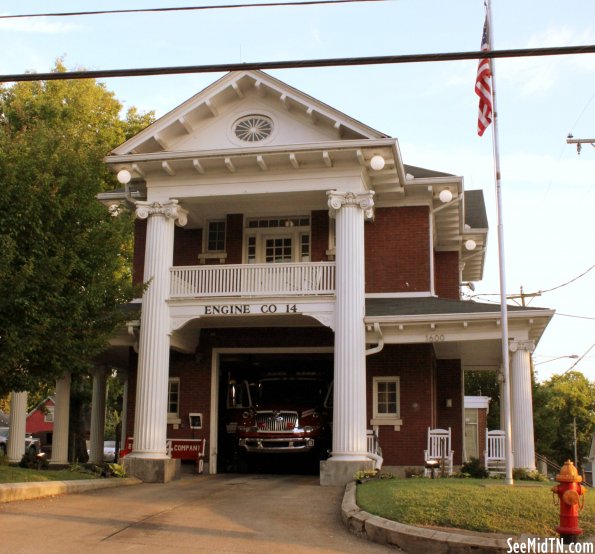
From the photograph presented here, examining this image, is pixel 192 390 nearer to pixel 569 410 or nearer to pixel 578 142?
pixel 578 142

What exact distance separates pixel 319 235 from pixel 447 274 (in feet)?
16.5

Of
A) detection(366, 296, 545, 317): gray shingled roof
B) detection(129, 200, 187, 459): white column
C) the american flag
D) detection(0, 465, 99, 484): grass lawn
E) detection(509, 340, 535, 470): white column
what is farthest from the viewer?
detection(366, 296, 545, 317): gray shingled roof

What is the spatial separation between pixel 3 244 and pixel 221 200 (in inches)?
283

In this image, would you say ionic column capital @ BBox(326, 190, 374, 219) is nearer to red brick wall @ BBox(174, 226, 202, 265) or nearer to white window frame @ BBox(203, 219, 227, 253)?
white window frame @ BBox(203, 219, 227, 253)

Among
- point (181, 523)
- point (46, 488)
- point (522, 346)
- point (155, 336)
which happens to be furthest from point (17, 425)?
point (522, 346)

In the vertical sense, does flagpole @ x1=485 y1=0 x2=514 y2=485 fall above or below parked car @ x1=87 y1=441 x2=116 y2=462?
above

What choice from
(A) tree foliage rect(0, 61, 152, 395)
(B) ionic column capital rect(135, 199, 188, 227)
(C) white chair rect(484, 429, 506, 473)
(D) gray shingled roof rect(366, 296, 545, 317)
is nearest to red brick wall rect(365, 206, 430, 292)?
(D) gray shingled roof rect(366, 296, 545, 317)

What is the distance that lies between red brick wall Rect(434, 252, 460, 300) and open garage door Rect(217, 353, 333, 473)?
427 centimetres

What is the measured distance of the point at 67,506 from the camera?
12266 millimetres

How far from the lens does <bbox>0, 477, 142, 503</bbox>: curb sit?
40.2ft

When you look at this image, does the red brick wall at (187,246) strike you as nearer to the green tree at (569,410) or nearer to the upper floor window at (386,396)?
the upper floor window at (386,396)

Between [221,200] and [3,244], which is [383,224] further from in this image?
[3,244]

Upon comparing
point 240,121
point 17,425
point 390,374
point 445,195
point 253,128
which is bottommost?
point 17,425

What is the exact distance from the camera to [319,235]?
69.1 feet
